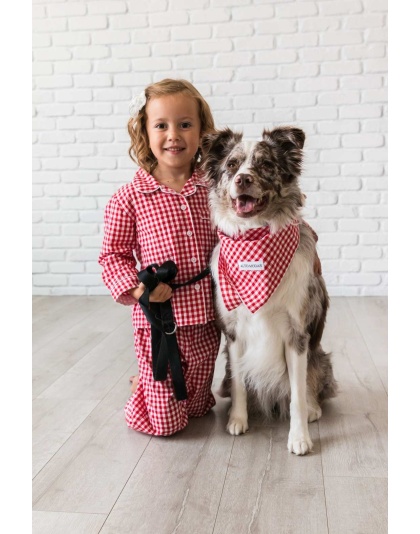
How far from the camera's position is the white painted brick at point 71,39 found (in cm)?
411

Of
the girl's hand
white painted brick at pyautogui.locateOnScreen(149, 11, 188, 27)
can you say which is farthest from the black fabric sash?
white painted brick at pyautogui.locateOnScreen(149, 11, 188, 27)

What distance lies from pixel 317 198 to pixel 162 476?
8.40 ft

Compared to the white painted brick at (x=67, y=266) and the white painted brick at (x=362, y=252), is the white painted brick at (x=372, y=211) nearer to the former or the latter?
the white painted brick at (x=362, y=252)

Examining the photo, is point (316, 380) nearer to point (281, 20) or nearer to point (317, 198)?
point (317, 198)

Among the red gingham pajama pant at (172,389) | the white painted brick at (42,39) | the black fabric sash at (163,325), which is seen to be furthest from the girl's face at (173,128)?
the white painted brick at (42,39)

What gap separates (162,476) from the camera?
6.33 feet

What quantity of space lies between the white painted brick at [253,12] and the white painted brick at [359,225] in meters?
1.38

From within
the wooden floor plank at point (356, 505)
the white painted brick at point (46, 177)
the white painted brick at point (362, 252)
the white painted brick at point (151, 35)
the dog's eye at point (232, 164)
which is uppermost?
the white painted brick at point (151, 35)

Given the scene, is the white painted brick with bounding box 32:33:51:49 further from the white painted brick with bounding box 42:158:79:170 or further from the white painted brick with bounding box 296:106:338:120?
the white painted brick with bounding box 296:106:338:120

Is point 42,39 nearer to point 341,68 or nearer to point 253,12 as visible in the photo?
point 253,12

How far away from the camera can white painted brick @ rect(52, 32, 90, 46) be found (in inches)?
162

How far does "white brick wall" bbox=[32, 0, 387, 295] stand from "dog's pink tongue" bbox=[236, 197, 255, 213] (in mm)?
2139

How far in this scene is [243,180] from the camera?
193cm

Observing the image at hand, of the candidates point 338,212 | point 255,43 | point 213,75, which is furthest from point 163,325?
point 255,43
